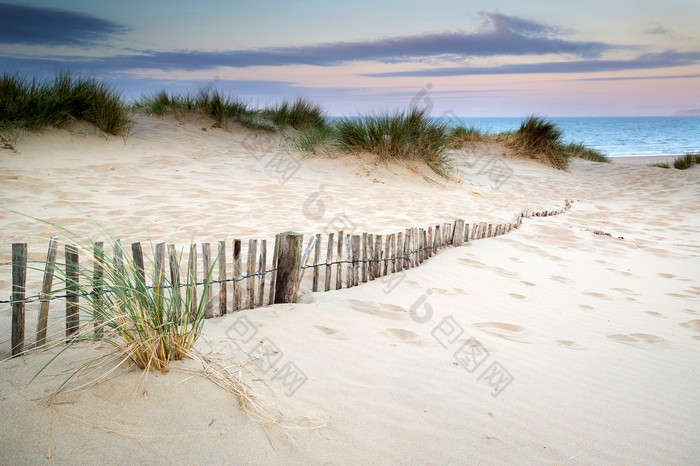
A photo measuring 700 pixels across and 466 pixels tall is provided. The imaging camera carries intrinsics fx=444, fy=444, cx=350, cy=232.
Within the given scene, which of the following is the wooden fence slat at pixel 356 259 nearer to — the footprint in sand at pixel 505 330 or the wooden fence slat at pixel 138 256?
the footprint in sand at pixel 505 330

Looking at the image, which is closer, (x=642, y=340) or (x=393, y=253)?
(x=642, y=340)

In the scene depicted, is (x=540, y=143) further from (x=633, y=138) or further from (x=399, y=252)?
(x=633, y=138)

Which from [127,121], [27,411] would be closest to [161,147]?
[127,121]

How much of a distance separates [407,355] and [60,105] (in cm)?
810

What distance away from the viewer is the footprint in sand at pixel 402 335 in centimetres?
241

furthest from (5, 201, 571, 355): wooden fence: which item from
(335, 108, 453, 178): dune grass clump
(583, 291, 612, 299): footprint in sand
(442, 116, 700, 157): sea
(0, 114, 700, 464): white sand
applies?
(442, 116, 700, 157): sea

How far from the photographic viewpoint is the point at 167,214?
4812 mm

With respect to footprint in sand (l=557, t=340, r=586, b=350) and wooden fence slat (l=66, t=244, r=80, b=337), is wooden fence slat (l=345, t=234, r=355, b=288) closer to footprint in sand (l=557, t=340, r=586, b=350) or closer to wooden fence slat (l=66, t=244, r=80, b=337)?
footprint in sand (l=557, t=340, r=586, b=350)

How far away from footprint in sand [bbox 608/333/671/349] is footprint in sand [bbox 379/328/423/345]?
128cm

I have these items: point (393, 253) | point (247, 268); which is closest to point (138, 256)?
point (247, 268)

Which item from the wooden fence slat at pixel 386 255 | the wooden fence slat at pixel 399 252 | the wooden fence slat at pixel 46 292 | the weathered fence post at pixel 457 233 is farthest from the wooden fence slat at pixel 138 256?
the weathered fence post at pixel 457 233

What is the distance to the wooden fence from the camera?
187 centimetres

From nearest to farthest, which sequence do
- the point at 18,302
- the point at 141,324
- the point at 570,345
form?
the point at 141,324
the point at 18,302
the point at 570,345

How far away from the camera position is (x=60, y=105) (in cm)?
768
